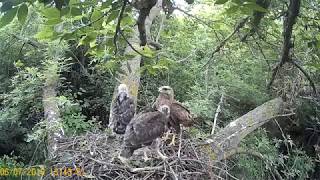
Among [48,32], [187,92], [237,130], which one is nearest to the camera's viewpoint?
[48,32]

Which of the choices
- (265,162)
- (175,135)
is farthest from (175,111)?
(265,162)

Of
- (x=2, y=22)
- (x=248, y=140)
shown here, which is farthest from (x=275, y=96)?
(x=2, y=22)

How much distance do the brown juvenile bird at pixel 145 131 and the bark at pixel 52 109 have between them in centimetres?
80

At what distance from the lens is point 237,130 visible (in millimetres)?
4785

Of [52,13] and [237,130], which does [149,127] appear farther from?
[52,13]

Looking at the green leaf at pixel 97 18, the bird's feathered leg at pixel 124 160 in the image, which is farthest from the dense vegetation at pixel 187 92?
the green leaf at pixel 97 18

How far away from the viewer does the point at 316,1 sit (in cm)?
212

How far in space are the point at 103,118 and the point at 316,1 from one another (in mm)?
4738

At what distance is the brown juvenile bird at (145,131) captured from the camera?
3.81 meters

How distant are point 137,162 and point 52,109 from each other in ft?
6.00

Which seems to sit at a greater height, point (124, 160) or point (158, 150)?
point (158, 150)

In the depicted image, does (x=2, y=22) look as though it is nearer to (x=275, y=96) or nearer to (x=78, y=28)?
(x=78, y=28)

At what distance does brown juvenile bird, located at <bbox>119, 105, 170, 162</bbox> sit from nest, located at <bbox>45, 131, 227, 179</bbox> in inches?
3.2

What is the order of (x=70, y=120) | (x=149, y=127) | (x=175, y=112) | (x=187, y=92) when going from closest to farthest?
(x=149, y=127) → (x=175, y=112) → (x=70, y=120) → (x=187, y=92)
